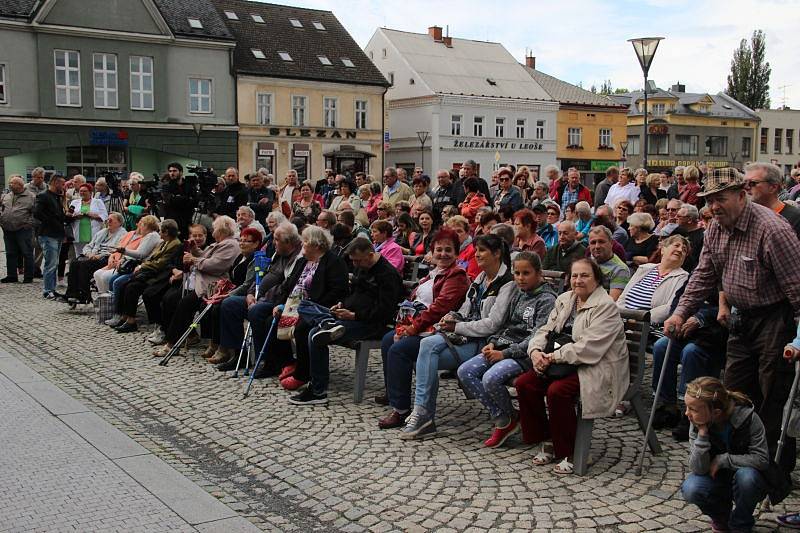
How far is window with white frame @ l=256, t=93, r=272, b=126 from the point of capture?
4266 centimetres

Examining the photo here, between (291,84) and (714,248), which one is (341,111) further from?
(714,248)

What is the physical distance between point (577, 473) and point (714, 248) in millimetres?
1689

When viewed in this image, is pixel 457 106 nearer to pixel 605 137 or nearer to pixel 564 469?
pixel 605 137

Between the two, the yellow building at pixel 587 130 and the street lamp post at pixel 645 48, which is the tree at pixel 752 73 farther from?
the street lamp post at pixel 645 48

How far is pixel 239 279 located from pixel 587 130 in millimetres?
52749

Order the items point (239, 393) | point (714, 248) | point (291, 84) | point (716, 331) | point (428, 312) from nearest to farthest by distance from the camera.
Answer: point (714, 248) → point (716, 331) → point (428, 312) → point (239, 393) → point (291, 84)

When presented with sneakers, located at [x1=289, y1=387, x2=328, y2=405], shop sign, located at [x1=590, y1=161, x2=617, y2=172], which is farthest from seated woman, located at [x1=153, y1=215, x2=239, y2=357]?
shop sign, located at [x1=590, y1=161, x2=617, y2=172]

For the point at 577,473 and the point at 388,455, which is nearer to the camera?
the point at 577,473

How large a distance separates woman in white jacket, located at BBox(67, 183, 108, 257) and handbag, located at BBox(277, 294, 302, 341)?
7.89m

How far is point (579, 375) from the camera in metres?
5.45

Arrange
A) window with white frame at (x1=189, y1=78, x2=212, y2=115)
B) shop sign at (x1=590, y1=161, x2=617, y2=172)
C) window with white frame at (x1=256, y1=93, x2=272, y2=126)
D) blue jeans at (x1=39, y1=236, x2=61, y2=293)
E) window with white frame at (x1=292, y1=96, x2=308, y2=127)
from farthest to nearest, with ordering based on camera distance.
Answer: shop sign at (x1=590, y1=161, x2=617, y2=172) → window with white frame at (x1=292, y1=96, x2=308, y2=127) → window with white frame at (x1=256, y1=93, x2=272, y2=126) → window with white frame at (x1=189, y1=78, x2=212, y2=115) → blue jeans at (x1=39, y1=236, x2=61, y2=293)

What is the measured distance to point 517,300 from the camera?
20.8 feet

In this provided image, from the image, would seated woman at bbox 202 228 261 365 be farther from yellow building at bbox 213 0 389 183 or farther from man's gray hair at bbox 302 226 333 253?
yellow building at bbox 213 0 389 183

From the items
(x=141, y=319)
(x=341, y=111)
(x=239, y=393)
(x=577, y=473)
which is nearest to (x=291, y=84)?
(x=341, y=111)
